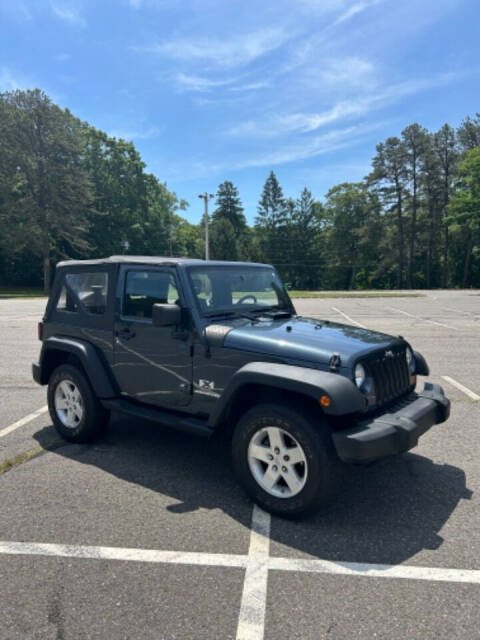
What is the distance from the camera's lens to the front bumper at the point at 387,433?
117 inches

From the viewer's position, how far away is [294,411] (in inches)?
127

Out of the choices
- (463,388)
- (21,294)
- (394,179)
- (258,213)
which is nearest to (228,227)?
(258,213)

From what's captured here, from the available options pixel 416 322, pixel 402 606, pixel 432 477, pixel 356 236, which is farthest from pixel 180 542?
pixel 356 236

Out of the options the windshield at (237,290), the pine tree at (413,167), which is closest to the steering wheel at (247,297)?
the windshield at (237,290)

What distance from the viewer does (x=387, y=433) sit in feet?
10.2

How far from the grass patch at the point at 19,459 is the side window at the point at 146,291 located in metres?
1.62

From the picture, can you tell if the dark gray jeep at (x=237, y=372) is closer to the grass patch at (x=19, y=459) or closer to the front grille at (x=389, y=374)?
the front grille at (x=389, y=374)

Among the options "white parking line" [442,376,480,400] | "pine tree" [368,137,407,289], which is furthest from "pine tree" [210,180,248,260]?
"white parking line" [442,376,480,400]

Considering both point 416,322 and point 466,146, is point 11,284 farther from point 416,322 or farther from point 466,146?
point 466,146

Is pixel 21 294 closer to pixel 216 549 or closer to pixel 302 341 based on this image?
pixel 302 341

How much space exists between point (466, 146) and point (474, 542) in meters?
65.2

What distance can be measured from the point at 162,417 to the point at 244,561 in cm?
156

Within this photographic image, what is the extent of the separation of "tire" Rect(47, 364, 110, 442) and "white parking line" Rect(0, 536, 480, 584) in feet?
5.47

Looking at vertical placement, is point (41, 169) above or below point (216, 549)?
above
